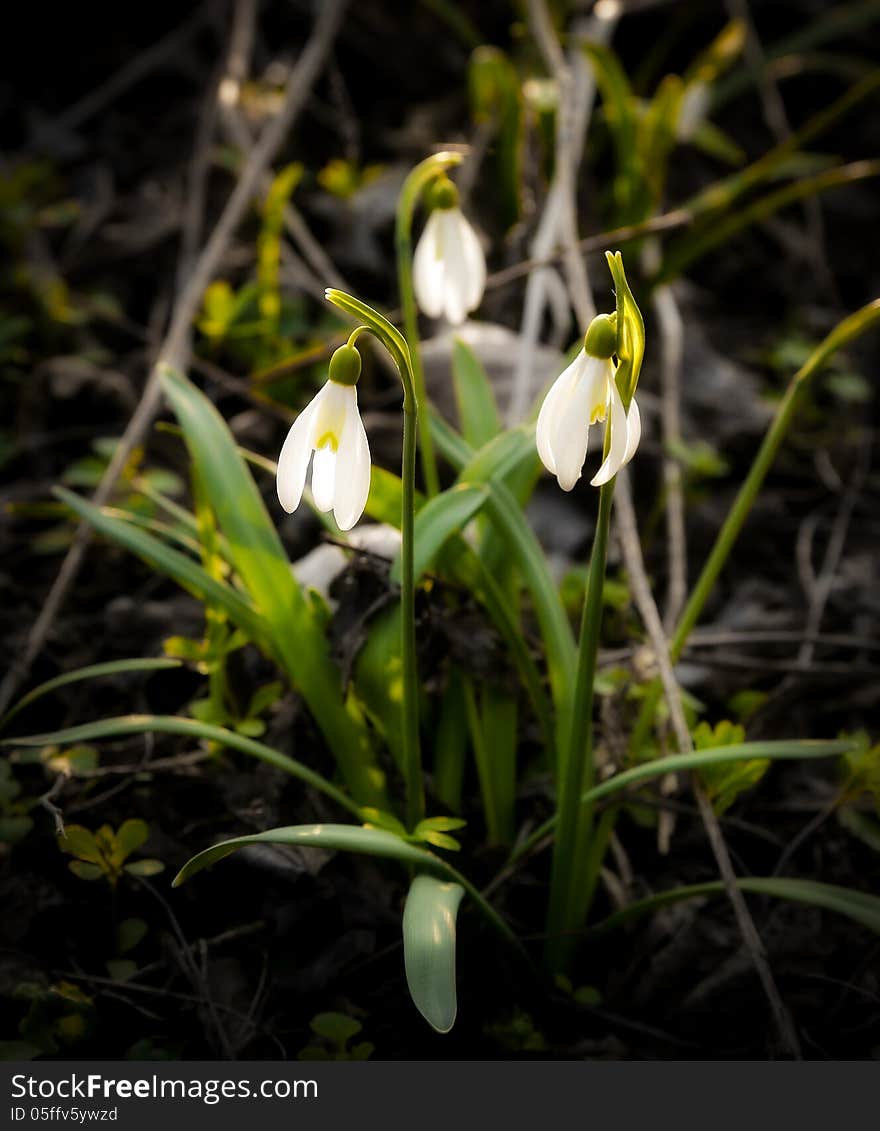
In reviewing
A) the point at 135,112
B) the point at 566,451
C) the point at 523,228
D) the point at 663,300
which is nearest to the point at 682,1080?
the point at 566,451

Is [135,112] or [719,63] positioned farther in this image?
[135,112]

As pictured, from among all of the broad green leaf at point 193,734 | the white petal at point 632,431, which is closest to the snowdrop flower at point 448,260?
the white petal at point 632,431

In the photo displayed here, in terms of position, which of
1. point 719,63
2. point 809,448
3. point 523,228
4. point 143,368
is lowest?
point 809,448

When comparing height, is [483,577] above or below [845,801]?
above

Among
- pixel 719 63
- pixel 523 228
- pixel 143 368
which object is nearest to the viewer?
pixel 523 228

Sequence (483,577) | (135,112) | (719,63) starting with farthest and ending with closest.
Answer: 1. (135,112)
2. (719,63)
3. (483,577)

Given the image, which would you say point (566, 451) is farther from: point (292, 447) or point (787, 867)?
point (787, 867)

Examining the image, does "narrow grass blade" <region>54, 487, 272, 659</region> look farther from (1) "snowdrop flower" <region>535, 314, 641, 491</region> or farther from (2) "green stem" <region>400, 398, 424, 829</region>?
(1) "snowdrop flower" <region>535, 314, 641, 491</region>
